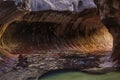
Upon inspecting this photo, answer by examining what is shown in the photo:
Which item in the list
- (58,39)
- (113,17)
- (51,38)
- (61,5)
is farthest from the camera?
(58,39)

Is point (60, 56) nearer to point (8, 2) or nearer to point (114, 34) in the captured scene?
point (114, 34)

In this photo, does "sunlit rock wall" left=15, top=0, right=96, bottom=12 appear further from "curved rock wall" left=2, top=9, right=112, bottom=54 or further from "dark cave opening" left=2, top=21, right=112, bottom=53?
"dark cave opening" left=2, top=21, right=112, bottom=53

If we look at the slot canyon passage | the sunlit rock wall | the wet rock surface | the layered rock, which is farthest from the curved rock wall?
the layered rock

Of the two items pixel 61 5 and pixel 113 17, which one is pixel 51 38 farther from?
pixel 113 17

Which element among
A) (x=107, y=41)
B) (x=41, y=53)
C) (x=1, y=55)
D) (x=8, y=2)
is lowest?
(x=107, y=41)

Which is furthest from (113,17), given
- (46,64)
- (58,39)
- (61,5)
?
(58,39)

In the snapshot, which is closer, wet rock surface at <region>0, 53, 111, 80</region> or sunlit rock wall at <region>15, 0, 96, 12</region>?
wet rock surface at <region>0, 53, 111, 80</region>

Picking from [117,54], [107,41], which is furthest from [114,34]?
[107,41]

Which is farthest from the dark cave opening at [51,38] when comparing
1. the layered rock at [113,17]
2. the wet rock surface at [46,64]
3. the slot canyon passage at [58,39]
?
the layered rock at [113,17]
